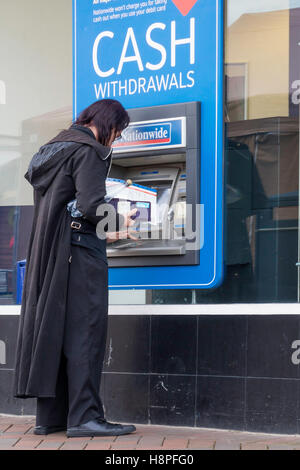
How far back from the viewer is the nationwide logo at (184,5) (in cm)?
466

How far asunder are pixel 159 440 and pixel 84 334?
0.67 metres

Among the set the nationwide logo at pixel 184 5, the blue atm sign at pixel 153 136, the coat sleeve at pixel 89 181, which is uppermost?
the nationwide logo at pixel 184 5

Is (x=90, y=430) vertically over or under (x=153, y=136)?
under

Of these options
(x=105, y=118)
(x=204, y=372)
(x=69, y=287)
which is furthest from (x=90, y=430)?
(x=105, y=118)

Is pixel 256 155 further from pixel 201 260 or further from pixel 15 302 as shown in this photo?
pixel 15 302

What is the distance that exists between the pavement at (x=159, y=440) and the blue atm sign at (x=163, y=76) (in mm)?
811

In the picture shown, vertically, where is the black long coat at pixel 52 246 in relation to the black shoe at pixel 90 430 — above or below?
above

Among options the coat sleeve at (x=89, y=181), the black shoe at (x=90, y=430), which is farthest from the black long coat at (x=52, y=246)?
the black shoe at (x=90, y=430)

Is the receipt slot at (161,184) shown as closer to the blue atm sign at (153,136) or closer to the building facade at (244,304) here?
the blue atm sign at (153,136)

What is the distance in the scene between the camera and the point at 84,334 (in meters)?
4.06

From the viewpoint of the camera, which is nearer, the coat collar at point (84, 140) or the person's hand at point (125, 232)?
the coat collar at point (84, 140)

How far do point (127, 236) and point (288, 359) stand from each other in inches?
43.6

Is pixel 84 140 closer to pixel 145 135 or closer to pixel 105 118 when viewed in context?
pixel 105 118

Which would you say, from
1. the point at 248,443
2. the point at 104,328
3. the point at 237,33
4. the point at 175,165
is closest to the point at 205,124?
the point at 175,165
